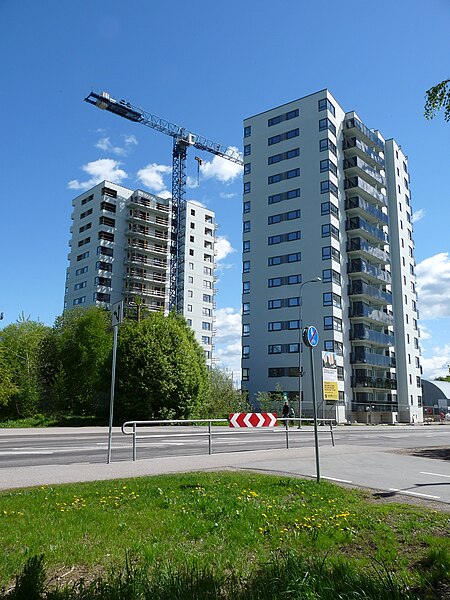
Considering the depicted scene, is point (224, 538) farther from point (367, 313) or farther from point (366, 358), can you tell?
point (367, 313)

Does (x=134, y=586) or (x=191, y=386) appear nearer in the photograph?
(x=134, y=586)

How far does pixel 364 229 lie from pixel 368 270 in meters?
5.02

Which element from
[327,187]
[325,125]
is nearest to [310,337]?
[327,187]

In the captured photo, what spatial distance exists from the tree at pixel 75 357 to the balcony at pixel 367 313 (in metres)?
27.8

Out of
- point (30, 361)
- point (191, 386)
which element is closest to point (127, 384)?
point (191, 386)

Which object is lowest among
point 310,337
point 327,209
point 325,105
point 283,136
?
point 310,337

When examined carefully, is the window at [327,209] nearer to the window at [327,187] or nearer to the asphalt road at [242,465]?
the window at [327,187]

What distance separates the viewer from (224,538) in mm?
5473

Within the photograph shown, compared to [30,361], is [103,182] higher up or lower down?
higher up

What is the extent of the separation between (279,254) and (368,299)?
1205 cm

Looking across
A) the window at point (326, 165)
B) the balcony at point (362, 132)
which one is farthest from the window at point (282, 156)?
the balcony at point (362, 132)

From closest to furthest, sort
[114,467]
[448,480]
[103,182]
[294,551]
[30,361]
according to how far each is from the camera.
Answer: [294,551] < [448,480] < [114,467] < [30,361] < [103,182]

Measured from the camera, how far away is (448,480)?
1088 cm

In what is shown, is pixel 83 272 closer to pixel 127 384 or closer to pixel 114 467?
pixel 127 384
